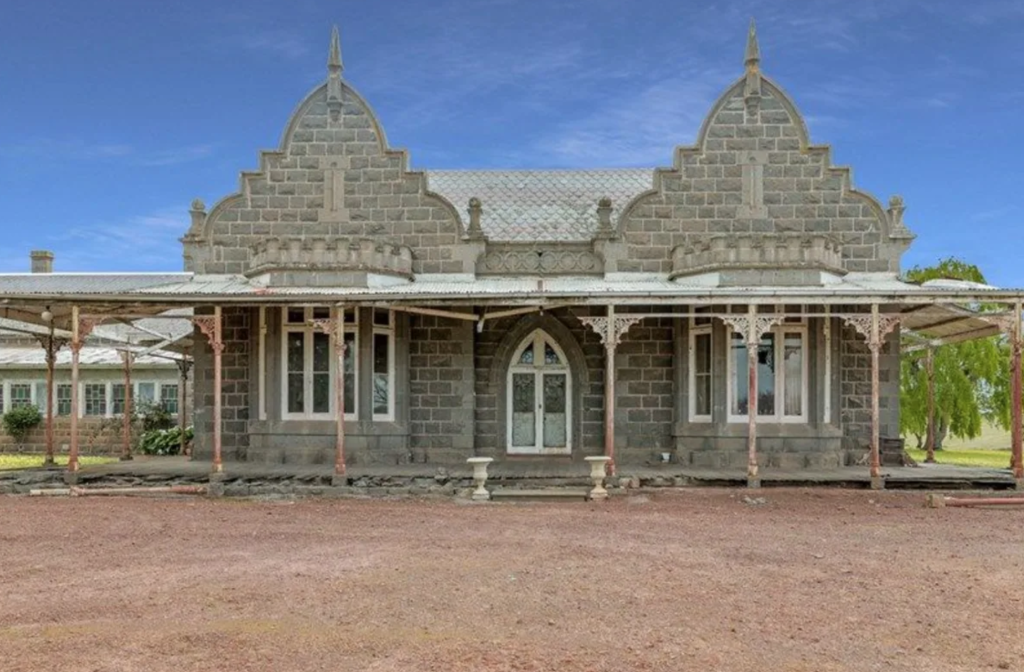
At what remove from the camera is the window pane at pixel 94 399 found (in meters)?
28.3

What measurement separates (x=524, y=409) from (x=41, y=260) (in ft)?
87.5

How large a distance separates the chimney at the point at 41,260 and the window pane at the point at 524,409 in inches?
1034

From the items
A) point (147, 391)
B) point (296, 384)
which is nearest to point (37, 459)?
point (147, 391)

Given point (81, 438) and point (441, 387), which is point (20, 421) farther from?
point (441, 387)

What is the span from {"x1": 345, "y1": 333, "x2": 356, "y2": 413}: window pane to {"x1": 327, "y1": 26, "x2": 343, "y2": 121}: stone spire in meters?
5.03

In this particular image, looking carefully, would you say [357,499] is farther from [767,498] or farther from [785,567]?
[785,567]

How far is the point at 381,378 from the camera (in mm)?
18094

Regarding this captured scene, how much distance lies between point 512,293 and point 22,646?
1014cm

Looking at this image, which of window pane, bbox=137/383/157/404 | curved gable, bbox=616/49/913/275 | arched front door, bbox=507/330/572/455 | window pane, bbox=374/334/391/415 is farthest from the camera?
window pane, bbox=137/383/157/404

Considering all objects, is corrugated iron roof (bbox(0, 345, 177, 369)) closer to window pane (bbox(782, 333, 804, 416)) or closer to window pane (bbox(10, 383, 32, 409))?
window pane (bbox(10, 383, 32, 409))

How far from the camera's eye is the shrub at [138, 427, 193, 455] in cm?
2445

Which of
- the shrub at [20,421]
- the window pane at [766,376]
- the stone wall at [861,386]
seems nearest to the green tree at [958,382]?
the stone wall at [861,386]

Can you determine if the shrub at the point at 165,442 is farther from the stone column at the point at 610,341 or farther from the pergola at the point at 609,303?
the stone column at the point at 610,341

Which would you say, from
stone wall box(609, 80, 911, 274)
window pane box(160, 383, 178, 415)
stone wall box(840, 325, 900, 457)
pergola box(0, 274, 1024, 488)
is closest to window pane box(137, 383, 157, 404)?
window pane box(160, 383, 178, 415)
